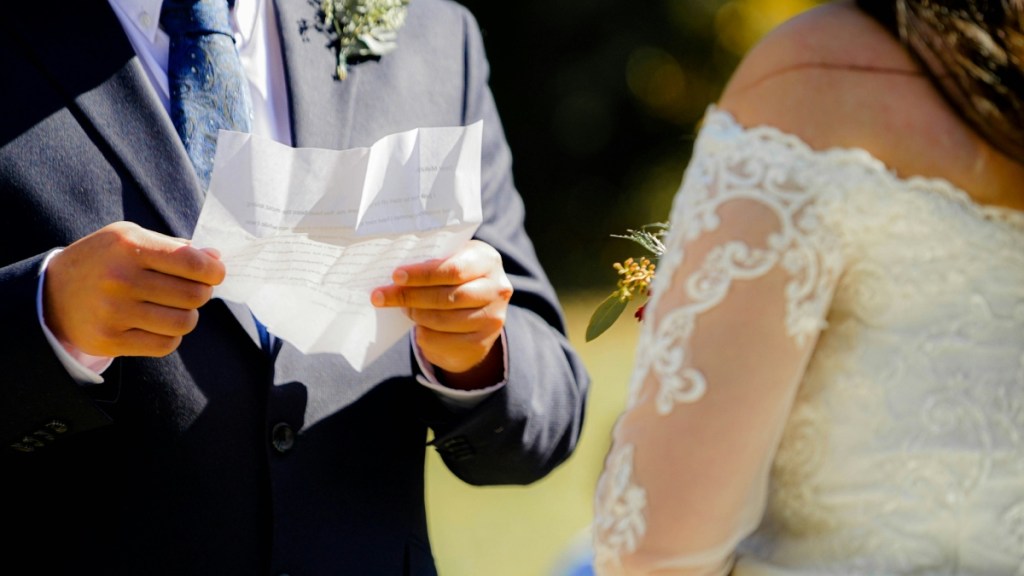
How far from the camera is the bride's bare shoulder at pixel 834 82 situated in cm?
123

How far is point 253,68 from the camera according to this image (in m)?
2.12

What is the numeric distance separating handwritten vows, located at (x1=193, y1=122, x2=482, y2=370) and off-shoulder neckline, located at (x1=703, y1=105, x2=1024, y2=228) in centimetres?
60

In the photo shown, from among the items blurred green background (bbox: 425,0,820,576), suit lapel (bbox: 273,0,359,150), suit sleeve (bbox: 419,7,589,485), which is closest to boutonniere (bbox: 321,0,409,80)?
suit lapel (bbox: 273,0,359,150)

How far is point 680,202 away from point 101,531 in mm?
1134

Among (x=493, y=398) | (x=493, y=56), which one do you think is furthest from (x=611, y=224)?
(x=493, y=398)

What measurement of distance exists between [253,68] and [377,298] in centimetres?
65

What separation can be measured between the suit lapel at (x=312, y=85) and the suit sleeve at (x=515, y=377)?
0.32 metres

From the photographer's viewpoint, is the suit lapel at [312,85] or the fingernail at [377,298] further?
the suit lapel at [312,85]

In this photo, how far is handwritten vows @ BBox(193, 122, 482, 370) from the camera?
5.44 feet

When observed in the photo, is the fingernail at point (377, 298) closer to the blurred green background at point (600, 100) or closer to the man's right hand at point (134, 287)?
the man's right hand at point (134, 287)

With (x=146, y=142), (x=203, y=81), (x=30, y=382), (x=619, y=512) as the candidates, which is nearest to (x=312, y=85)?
(x=203, y=81)

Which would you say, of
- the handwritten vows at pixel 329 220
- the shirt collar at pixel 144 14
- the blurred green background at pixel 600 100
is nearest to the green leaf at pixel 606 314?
the handwritten vows at pixel 329 220

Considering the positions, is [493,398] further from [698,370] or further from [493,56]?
[493,56]

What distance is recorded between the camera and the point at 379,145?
174 centimetres
